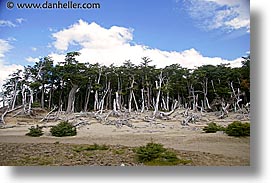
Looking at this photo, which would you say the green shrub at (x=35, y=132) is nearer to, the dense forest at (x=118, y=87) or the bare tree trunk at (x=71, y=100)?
the dense forest at (x=118, y=87)

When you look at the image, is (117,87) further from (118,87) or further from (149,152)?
(149,152)

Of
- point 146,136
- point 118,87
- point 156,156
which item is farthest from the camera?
point 118,87

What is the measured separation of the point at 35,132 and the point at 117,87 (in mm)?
1046

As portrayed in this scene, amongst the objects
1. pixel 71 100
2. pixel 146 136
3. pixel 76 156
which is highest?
pixel 71 100

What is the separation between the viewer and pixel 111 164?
13.1 ft

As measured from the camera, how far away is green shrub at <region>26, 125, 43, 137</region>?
4.15 metres

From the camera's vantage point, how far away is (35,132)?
13.6ft

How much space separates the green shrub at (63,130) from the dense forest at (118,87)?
0.18 meters

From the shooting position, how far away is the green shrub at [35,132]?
4152 millimetres

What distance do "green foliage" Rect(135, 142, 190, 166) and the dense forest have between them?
0.42 metres

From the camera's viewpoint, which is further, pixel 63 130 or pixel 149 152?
pixel 63 130

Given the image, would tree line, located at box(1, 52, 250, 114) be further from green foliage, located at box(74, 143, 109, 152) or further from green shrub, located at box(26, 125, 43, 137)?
green foliage, located at box(74, 143, 109, 152)

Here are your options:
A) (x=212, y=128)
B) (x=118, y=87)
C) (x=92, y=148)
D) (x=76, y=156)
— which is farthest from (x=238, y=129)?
(x=76, y=156)

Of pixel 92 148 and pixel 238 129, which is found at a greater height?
pixel 238 129
